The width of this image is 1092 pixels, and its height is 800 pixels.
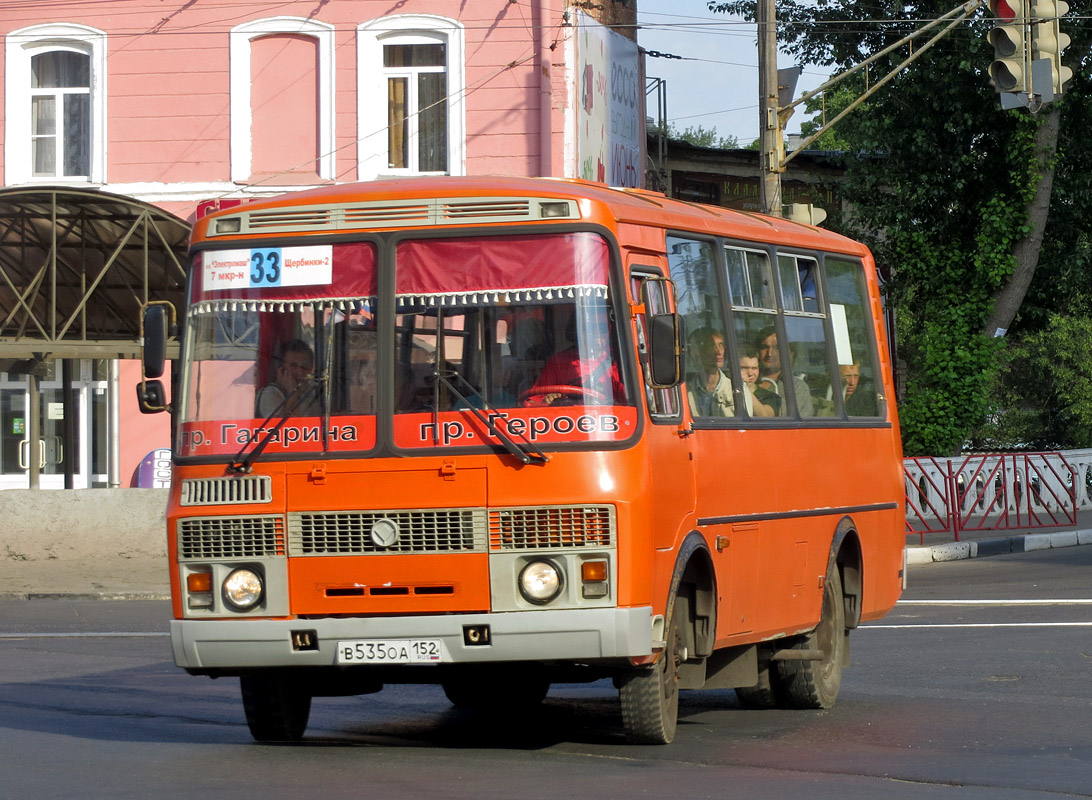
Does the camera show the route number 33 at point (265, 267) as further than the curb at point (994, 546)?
No

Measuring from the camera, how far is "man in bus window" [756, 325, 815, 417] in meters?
10.4

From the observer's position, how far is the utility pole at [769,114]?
2209cm

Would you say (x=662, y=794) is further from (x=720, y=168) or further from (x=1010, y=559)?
(x=720, y=168)

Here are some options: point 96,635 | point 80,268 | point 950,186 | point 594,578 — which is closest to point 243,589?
point 594,578

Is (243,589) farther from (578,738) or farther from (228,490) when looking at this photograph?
(578,738)

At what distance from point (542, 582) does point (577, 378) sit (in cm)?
91

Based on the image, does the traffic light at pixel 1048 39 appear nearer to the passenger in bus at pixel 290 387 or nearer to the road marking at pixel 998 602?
the road marking at pixel 998 602

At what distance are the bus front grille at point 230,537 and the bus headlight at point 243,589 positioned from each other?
0.08 metres

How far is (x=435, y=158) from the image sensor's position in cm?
2712

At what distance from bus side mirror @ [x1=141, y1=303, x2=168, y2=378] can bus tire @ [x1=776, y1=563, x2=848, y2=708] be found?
13.4 ft

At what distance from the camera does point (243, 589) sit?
8750 mm

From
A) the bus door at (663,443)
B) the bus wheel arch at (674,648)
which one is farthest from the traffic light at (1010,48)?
the bus wheel arch at (674,648)

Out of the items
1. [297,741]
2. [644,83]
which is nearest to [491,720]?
[297,741]

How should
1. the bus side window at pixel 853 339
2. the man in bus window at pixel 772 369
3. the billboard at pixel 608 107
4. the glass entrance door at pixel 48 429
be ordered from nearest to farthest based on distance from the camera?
the man in bus window at pixel 772 369 → the bus side window at pixel 853 339 → the billboard at pixel 608 107 → the glass entrance door at pixel 48 429
